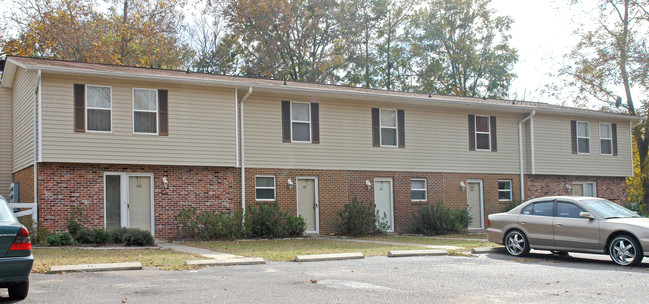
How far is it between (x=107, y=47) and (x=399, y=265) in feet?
75.7

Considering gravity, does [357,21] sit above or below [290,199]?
above

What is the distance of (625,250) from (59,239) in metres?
13.5

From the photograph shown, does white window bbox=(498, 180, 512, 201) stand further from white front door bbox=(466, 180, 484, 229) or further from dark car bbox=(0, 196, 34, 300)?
dark car bbox=(0, 196, 34, 300)

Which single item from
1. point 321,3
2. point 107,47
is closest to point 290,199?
point 107,47

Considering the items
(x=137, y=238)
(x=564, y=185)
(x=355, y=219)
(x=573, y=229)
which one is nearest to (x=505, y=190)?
(x=564, y=185)

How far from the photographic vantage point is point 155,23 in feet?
108

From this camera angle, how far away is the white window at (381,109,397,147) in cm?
2309

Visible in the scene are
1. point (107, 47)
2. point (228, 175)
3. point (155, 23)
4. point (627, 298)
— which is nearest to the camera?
point (627, 298)

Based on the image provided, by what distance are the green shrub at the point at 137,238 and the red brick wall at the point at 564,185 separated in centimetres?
1588

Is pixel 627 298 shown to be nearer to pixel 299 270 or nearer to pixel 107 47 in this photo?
pixel 299 270

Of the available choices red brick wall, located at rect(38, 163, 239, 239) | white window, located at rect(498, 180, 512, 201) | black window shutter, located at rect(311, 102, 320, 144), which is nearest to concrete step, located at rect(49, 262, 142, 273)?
red brick wall, located at rect(38, 163, 239, 239)

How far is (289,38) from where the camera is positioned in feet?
126

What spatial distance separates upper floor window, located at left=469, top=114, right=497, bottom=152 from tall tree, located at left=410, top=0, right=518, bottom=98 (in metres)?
16.6

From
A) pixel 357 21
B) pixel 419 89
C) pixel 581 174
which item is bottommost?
pixel 581 174
